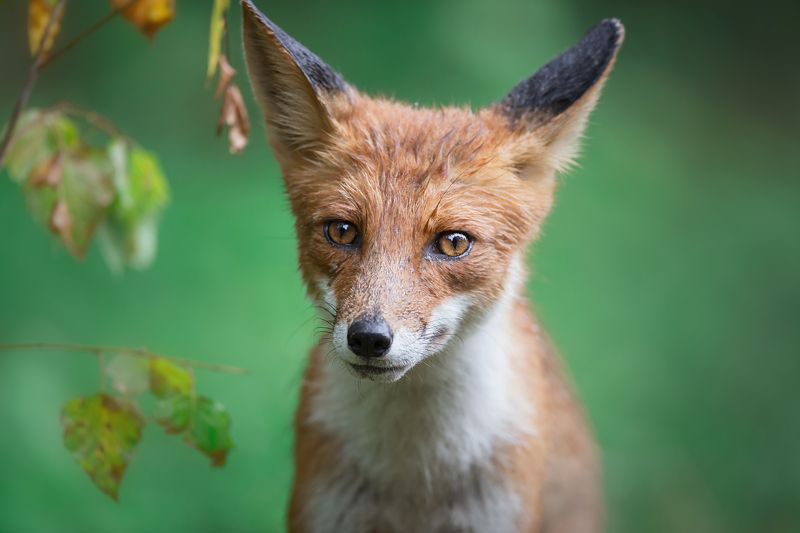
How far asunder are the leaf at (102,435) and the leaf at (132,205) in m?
0.87

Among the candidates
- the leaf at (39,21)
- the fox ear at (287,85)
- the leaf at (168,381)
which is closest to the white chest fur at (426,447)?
the leaf at (168,381)

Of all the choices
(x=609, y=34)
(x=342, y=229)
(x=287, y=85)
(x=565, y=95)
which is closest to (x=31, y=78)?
(x=287, y=85)

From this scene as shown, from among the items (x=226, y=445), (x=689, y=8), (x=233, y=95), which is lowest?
(x=226, y=445)

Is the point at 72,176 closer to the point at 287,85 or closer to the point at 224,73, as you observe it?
the point at 224,73

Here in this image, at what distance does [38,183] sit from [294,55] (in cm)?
103

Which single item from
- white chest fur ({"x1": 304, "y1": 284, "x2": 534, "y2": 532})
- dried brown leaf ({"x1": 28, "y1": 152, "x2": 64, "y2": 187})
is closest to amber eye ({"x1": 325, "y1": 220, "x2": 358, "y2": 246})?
white chest fur ({"x1": 304, "y1": 284, "x2": 534, "y2": 532})

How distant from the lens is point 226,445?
2916mm

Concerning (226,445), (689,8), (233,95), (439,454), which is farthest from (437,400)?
(689,8)

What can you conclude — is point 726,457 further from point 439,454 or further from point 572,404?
point 439,454

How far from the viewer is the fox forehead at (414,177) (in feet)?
9.89

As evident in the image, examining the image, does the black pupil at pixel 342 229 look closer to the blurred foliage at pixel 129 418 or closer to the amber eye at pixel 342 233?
the amber eye at pixel 342 233

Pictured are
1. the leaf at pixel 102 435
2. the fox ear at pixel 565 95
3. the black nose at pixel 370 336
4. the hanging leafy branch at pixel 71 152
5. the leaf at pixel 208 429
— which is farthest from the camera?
the fox ear at pixel 565 95

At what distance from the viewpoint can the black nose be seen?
2674mm

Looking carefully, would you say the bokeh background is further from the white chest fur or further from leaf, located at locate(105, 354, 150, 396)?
leaf, located at locate(105, 354, 150, 396)
